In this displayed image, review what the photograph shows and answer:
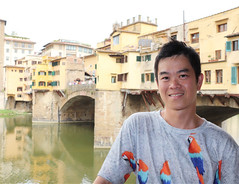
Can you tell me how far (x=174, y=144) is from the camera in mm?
1685

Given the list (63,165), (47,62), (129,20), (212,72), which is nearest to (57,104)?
(47,62)

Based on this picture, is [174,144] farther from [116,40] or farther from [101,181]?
[116,40]

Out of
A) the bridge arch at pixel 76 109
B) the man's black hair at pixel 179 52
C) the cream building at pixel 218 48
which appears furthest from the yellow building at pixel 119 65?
the man's black hair at pixel 179 52

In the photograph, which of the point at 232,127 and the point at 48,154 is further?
the point at 232,127

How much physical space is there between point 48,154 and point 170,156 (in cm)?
2089

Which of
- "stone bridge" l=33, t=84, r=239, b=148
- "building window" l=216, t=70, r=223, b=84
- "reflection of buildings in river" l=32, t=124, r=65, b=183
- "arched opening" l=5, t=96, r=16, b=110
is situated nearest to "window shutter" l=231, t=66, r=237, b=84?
"stone bridge" l=33, t=84, r=239, b=148

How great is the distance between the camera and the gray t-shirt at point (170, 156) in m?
1.64

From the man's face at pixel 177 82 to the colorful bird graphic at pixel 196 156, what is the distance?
10.1 inches

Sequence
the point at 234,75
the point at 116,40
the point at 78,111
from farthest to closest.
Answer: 1. the point at 78,111
2. the point at 116,40
3. the point at 234,75

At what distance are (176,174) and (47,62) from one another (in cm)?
3638

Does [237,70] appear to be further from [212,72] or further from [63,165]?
[63,165]

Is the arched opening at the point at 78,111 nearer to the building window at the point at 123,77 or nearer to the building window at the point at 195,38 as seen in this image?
the building window at the point at 123,77

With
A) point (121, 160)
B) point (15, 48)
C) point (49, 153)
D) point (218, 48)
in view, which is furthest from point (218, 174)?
point (15, 48)

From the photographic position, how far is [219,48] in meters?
15.3
